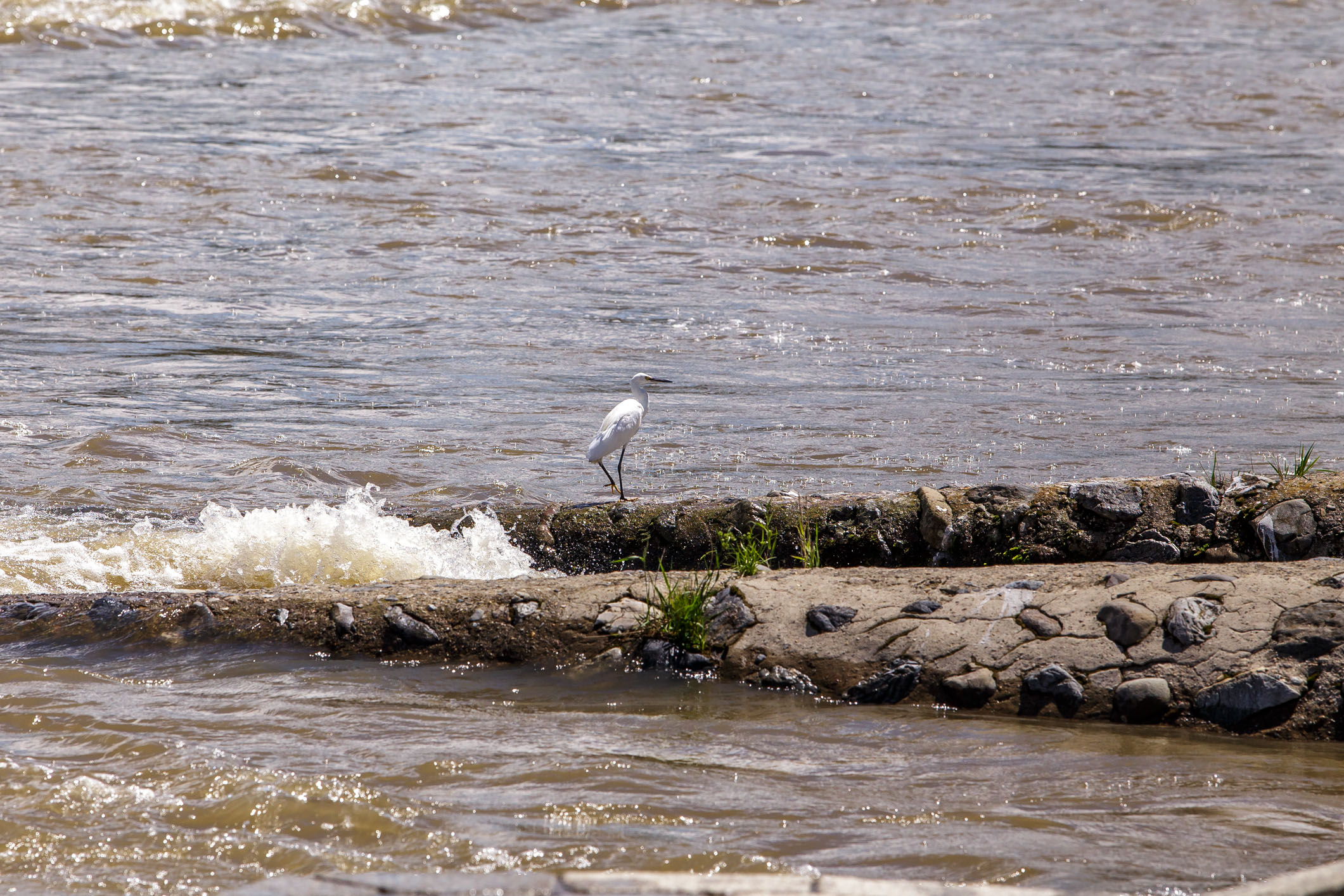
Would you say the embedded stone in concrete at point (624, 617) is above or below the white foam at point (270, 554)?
above

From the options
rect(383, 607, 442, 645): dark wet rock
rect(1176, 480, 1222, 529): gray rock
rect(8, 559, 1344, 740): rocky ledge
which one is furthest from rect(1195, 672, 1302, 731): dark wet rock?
rect(383, 607, 442, 645): dark wet rock

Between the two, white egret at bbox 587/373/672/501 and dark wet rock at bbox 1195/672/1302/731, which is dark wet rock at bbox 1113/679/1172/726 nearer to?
dark wet rock at bbox 1195/672/1302/731

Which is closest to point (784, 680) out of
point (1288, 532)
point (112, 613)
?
point (1288, 532)

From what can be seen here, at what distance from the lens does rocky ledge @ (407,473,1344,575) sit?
15.9 feet

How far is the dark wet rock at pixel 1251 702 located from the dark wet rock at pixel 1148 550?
2.96 feet

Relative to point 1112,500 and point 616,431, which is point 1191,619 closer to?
point 1112,500

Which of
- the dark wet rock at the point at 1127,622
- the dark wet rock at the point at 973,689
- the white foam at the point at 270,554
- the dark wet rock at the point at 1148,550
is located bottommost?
the white foam at the point at 270,554

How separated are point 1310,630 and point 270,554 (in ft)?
13.7

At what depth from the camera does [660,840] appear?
3.35m

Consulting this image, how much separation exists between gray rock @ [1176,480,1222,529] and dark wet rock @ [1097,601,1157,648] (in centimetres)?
81

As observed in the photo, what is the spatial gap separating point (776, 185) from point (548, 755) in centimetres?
1192

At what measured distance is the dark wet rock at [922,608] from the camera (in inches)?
176

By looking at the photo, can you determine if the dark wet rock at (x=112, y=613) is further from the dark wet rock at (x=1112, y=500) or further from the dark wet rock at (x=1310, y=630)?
the dark wet rock at (x=1310, y=630)

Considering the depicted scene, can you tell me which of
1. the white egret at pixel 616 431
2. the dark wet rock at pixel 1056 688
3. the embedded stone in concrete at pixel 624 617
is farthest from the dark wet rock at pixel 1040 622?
the white egret at pixel 616 431
